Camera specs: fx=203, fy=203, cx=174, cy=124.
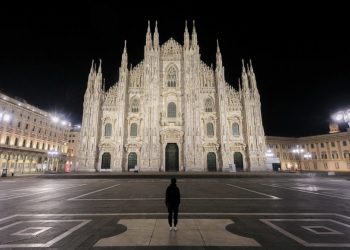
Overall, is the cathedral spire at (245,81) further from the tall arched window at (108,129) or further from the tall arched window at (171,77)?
the tall arched window at (108,129)

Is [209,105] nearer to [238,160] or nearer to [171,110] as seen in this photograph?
[171,110]

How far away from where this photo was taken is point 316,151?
6050cm

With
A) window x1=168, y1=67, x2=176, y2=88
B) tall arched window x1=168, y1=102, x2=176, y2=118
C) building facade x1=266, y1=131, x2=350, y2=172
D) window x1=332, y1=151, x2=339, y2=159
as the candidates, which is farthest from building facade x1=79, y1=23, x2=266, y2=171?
window x1=332, y1=151, x2=339, y2=159

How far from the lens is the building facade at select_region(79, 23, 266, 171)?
36.2 m

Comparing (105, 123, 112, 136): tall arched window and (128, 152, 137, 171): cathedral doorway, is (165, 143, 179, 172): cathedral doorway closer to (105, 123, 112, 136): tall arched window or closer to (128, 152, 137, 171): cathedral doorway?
(128, 152, 137, 171): cathedral doorway

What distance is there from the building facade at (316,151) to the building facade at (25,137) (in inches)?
2419

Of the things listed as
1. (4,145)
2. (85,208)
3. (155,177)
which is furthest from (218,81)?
(4,145)

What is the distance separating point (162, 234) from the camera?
503 centimetres

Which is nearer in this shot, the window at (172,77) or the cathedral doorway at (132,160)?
the cathedral doorway at (132,160)

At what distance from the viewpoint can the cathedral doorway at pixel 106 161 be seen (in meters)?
37.2

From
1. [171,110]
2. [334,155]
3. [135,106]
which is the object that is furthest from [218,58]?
[334,155]

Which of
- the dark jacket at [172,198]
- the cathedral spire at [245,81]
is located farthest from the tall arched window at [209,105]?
the dark jacket at [172,198]

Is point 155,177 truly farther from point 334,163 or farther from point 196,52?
point 334,163

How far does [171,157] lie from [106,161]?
1197 cm
